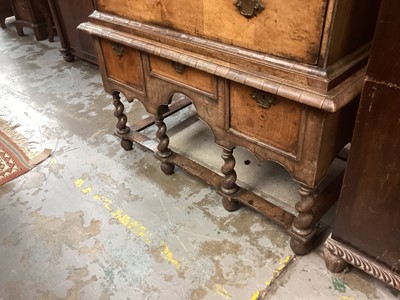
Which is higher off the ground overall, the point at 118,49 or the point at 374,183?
the point at 118,49

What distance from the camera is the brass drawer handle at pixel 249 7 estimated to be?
1116 mm

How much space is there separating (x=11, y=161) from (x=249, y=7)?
5.82ft

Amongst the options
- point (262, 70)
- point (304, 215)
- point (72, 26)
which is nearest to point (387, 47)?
point (262, 70)

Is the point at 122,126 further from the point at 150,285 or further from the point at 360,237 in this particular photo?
the point at 360,237

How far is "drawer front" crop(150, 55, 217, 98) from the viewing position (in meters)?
1.43

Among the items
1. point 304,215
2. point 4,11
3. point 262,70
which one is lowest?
point 4,11

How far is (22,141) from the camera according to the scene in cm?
240

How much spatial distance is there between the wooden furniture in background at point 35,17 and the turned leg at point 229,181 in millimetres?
3139

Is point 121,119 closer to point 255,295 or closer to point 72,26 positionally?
point 255,295

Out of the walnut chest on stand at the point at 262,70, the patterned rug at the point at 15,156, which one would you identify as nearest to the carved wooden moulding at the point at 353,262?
the walnut chest on stand at the point at 262,70

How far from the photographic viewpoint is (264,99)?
127cm

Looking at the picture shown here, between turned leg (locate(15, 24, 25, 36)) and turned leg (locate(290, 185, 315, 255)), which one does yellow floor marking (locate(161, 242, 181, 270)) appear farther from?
turned leg (locate(15, 24, 25, 36))

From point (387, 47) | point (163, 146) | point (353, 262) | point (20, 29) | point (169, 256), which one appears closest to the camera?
point (387, 47)

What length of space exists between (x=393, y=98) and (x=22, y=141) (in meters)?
2.19
